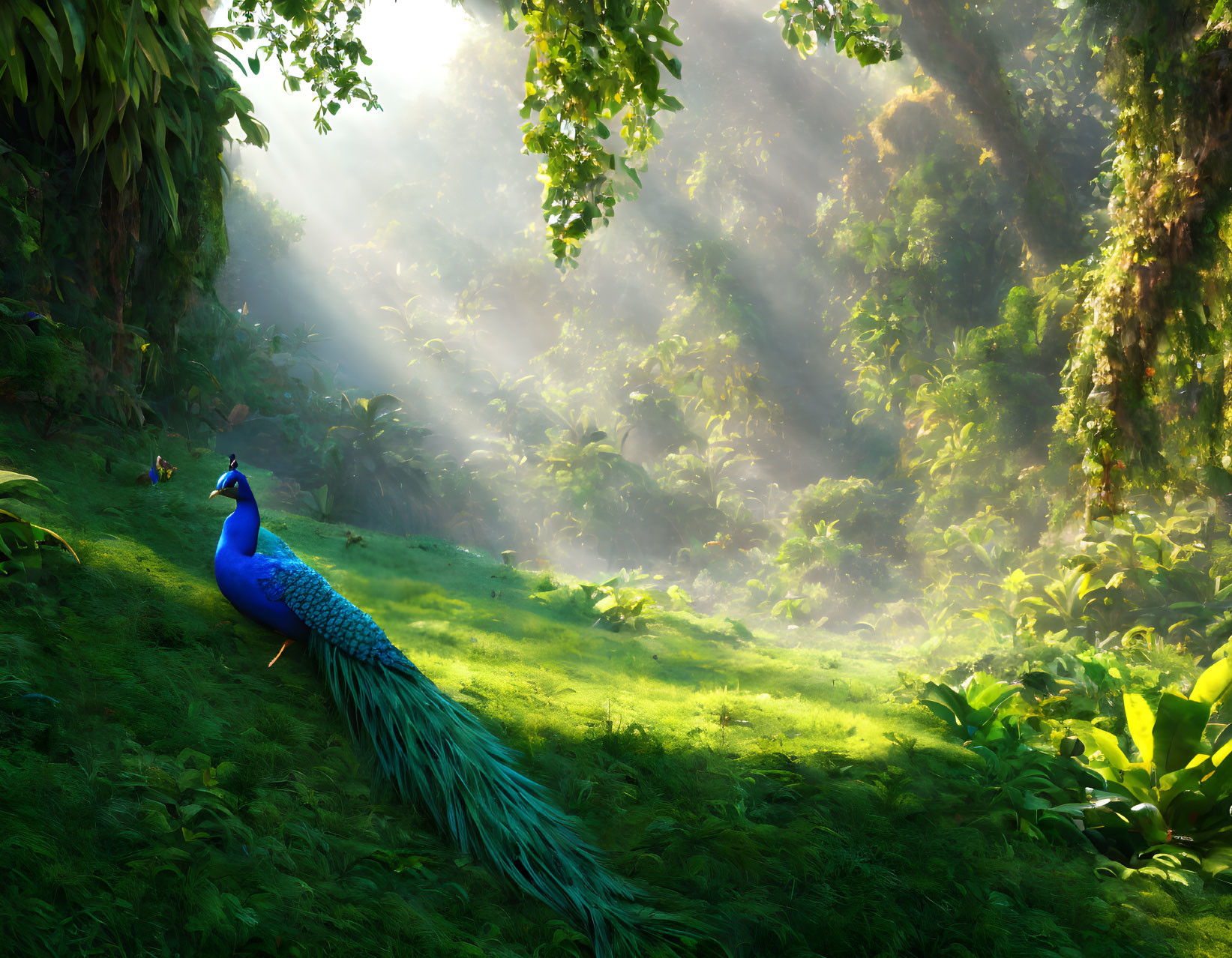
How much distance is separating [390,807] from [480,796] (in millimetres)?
333

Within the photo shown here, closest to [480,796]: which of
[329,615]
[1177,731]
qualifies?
[329,615]

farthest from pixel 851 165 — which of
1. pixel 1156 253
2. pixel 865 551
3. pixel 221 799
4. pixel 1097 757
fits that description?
pixel 221 799

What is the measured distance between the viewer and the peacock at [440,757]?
2.07m

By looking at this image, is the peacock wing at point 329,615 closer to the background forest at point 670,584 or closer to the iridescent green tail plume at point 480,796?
the iridescent green tail plume at point 480,796

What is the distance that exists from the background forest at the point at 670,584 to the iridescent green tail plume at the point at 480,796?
10 cm

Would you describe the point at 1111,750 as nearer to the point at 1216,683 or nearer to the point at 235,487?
the point at 1216,683

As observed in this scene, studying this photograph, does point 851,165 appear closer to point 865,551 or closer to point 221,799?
point 865,551

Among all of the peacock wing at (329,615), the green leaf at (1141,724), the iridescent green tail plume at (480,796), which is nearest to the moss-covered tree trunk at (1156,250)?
the green leaf at (1141,724)

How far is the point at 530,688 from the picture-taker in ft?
12.0

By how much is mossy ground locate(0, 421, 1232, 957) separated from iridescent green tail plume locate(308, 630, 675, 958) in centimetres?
7

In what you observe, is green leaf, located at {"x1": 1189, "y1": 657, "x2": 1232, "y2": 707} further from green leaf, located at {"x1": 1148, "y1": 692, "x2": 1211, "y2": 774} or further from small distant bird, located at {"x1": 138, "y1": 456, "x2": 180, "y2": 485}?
small distant bird, located at {"x1": 138, "y1": 456, "x2": 180, "y2": 485}

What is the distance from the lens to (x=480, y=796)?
225 cm

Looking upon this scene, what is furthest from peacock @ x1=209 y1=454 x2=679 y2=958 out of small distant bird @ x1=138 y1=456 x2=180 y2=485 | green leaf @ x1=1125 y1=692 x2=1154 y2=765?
green leaf @ x1=1125 y1=692 x2=1154 y2=765

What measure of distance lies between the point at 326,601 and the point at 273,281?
892 inches
